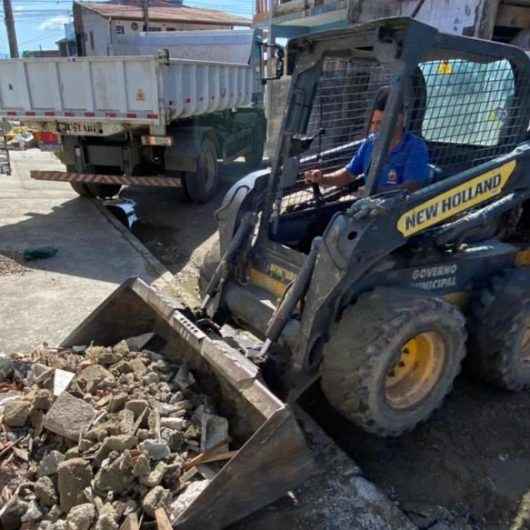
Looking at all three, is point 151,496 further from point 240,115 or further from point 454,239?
point 240,115

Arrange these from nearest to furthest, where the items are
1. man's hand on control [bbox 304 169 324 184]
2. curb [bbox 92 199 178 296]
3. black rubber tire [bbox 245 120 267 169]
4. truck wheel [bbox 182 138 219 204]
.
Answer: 1. man's hand on control [bbox 304 169 324 184]
2. curb [bbox 92 199 178 296]
3. truck wheel [bbox 182 138 219 204]
4. black rubber tire [bbox 245 120 267 169]

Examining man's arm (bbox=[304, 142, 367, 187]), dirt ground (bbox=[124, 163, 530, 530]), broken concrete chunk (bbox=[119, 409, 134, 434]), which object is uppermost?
man's arm (bbox=[304, 142, 367, 187])

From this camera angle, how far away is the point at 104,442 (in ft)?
8.30

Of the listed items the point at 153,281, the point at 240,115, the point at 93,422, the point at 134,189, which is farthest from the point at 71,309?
the point at 240,115

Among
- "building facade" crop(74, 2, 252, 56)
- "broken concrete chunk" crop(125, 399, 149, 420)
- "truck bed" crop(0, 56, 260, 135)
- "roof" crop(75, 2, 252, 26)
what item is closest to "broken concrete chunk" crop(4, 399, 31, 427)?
"broken concrete chunk" crop(125, 399, 149, 420)

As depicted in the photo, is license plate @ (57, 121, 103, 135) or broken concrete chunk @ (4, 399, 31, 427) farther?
license plate @ (57, 121, 103, 135)

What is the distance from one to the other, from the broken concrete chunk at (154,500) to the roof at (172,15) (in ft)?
94.9

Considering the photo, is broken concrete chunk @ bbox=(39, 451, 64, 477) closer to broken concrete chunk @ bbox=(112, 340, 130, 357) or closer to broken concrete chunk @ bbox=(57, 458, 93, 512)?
broken concrete chunk @ bbox=(57, 458, 93, 512)

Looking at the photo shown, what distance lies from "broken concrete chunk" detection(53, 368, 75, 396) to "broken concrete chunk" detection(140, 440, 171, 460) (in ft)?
2.12

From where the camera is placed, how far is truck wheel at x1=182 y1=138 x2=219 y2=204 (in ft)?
26.9

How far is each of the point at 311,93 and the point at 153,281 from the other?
2.71 meters

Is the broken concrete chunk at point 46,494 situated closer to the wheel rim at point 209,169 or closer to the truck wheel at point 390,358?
the truck wheel at point 390,358

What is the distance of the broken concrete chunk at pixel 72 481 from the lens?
239 centimetres

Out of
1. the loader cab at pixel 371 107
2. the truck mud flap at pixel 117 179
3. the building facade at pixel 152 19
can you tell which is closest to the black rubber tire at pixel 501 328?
the loader cab at pixel 371 107
